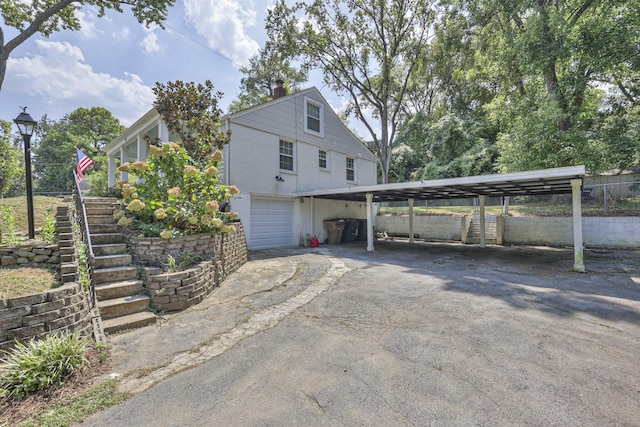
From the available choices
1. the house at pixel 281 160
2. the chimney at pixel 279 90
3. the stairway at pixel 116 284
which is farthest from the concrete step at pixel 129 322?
the chimney at pixel 279 90

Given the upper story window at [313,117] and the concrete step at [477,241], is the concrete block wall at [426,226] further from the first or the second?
the upper story window at [313,117]

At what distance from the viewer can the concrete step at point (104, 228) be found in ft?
17.4

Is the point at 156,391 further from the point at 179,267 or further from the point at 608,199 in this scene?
the point at 608,199

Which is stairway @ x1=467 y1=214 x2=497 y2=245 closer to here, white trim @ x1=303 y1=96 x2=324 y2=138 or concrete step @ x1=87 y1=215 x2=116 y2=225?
white trim @ x1=303 y1=96 x2=324 y2=138

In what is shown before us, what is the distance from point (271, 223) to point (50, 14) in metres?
9.73

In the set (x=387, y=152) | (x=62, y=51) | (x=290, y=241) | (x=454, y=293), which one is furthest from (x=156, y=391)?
(x=387, y=152)

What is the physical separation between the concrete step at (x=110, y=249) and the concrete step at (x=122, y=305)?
47.8 inches

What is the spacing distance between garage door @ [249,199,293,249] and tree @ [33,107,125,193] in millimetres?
23326

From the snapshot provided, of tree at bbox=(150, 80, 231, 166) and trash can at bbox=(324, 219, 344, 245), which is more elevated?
tree at bbox=(150, 80, 231, 166)

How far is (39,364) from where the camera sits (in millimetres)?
2404

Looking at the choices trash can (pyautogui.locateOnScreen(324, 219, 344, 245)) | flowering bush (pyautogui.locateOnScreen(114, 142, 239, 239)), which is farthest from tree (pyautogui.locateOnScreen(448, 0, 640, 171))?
flowering bush (pyautogui.locateOnScreen(114, 142, 239, 239))

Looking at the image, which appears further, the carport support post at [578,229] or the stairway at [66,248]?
the carport support post at [578,229]

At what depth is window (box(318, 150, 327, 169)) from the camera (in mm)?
13127

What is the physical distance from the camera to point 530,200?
17.3 meters
